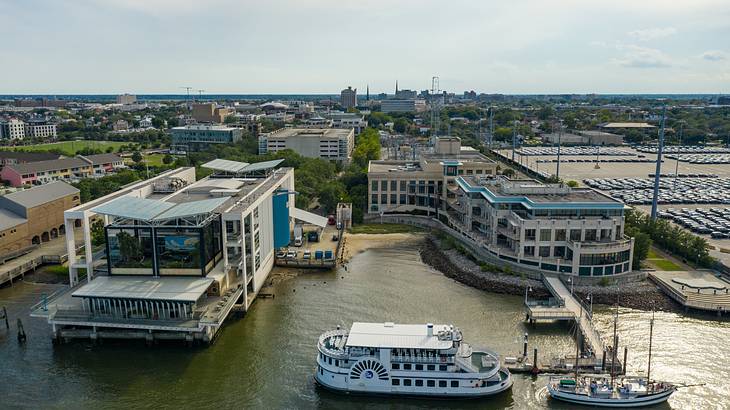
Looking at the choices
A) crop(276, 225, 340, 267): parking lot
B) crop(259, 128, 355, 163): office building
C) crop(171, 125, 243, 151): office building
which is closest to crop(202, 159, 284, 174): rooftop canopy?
crop(276, 225, 340, 267): parking lot

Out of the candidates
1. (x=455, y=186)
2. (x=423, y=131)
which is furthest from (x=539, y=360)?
(x=423, y=131)

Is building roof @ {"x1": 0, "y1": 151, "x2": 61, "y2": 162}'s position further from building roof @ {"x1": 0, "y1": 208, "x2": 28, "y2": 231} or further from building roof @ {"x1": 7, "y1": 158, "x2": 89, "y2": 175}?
building roof @ {"x1": 0, "y1": 208, "x2": 28, "y2": 231}

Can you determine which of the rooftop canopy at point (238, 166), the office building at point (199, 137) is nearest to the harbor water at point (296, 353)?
the rooftop canopy at point (238, 166)

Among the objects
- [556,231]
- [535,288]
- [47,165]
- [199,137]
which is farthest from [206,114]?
[535,288]

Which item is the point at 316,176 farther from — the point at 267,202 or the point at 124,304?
the point at 124,304

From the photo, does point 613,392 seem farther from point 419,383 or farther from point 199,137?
point 199,137
